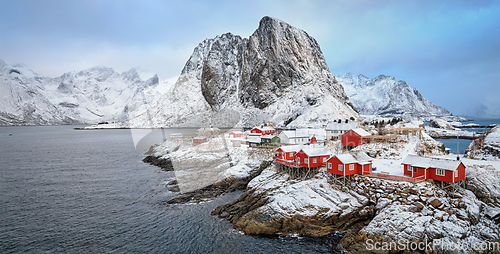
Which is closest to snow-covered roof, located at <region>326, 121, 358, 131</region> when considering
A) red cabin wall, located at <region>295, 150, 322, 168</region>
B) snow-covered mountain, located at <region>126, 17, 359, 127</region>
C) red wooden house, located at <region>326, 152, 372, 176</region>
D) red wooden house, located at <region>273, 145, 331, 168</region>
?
red wooden house, located at <region>273, 145, 331, 168</region>

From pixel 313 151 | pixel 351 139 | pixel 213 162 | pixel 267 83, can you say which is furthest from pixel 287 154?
pixel 267 83

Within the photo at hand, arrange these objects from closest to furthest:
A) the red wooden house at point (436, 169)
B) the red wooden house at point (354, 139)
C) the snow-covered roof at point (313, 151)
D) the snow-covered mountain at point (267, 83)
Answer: the red wooden house at point (436, 169) < the snow-covered roof at point (313, 151) < the red wooden house at point (354, 139) < the snow-covered mountain at point (267, 83)

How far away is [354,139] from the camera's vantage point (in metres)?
46.3

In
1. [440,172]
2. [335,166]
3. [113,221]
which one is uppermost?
[335,166]

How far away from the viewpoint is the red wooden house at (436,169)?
81.7ft

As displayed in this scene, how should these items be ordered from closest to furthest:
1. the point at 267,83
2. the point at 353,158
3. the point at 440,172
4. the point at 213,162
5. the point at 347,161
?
the point at 440,172 → the point at 347,161 → the point at 353,158 → the point at 213,162 → the point at 267,83

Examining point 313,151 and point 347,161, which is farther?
point 313,151

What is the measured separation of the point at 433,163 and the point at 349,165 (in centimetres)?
841

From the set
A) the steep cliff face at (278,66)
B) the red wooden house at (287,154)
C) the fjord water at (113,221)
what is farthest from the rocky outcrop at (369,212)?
the steep cliff face at (278,66)

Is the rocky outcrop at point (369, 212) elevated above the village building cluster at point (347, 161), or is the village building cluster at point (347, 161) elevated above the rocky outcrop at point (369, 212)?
the village building cluster at point (347, 161)

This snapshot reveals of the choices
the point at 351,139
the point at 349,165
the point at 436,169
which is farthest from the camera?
the point at 351,139

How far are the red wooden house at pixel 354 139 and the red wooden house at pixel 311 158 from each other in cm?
1387

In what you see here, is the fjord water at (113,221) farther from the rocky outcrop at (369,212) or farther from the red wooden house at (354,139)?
the red wooden house at (354,139)

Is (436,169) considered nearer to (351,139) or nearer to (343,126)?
(351,139)
